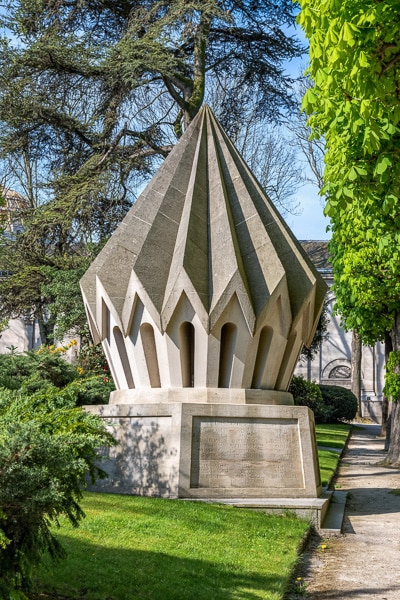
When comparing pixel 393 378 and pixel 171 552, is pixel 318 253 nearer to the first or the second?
pixel 393 378

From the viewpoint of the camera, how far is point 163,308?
9266 millimetres

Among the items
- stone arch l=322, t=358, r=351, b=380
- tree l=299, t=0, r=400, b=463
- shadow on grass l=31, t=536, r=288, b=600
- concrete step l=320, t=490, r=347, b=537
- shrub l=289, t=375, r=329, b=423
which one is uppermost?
tree l=299, t=0, r=400, b=463

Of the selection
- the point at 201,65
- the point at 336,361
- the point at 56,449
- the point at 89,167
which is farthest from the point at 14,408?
the point at 336,361

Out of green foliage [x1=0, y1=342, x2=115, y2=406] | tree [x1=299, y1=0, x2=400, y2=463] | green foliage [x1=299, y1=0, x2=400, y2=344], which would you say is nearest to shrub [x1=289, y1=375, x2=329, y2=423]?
green foliage [x1=0, y1=342, x2=115, y2=406]

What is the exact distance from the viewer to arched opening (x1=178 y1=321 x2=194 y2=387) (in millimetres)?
9438

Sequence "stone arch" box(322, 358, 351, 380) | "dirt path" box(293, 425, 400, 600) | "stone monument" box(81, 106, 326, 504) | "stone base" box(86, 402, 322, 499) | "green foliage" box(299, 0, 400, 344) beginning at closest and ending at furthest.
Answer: "dirt path" box(293, 425, 400, 600)
"green foliage" box(299, 0, 400, 344)
"stone base" box(86, 402, 322, 499)
"stone monument" box(81, 106, 326, 504)
"stone arch" box(322, 358, 351, 380)

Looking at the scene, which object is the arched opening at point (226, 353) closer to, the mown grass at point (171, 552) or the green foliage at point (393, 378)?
the mown grass at point (171, 552)

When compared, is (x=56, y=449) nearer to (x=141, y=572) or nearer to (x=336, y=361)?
(x=141, y=572)

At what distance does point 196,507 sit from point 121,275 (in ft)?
11.5

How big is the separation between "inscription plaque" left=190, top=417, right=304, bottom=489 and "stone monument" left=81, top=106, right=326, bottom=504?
13 millimetres

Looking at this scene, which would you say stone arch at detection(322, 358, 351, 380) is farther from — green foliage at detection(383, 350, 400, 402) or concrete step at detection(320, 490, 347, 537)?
concrete step at detection(320, 490, 347, 537)

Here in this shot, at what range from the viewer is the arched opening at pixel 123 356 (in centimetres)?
1012

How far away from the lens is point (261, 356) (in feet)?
32.1

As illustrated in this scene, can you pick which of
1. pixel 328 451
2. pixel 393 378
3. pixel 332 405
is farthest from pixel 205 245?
pixel 332 405
